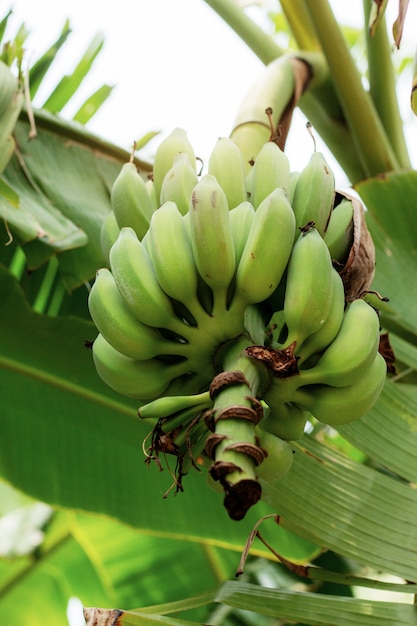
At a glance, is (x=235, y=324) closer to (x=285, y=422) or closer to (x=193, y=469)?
(x=285, y=422)

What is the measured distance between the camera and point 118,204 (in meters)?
1.01

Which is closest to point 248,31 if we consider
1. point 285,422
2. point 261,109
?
point 261,109

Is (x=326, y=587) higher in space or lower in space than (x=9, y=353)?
lower

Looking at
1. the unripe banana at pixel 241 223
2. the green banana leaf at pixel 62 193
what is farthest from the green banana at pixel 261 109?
the green banana leaf at pixel 62 193

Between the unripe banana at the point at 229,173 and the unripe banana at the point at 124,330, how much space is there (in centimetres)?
24

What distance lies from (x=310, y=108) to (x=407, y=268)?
48 cm

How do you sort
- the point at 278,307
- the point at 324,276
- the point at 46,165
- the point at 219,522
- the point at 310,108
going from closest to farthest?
the point at 324,276
the point at 278,307
the point at 219,522
the point at 46,165
the point at 310,108

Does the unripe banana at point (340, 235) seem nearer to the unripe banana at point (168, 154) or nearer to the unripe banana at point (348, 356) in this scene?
the unripe banana at point (348, 356)

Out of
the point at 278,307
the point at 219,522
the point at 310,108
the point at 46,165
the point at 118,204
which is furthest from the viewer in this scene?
the point at 310,108

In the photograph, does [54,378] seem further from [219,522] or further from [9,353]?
[219,522]

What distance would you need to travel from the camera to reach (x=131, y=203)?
1002mm

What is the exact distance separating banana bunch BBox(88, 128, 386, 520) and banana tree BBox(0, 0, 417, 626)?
0.24 metres

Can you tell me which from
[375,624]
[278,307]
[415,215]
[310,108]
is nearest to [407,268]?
[415,215]

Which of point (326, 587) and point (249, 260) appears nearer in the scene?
point (249, 260)
